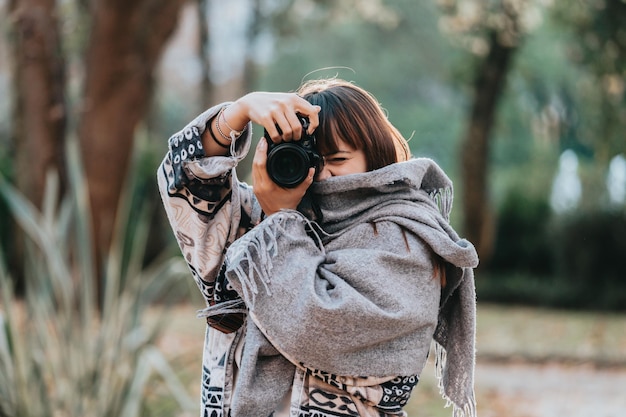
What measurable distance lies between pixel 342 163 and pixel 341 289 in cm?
29

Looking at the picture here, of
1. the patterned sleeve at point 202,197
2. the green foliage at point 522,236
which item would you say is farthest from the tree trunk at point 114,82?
the green foliage at point 522,236

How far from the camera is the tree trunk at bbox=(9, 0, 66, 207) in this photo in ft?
23.1

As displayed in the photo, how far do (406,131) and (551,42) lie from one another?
6.30 m

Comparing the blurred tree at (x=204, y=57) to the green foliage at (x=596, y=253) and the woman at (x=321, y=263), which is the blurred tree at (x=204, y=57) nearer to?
the green foliage at (x=596, y=253)

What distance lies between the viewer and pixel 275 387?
1.67 metres

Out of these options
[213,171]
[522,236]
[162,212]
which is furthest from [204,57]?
[213,171]

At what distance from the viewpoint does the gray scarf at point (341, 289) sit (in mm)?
1594

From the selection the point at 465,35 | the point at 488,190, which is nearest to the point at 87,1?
the point at 465,35

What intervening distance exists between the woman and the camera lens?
0.08 ft

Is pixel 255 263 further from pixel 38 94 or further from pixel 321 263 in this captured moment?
pixel 38 94

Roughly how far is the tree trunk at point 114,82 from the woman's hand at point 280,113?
5463mm

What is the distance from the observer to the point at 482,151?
14383 mm

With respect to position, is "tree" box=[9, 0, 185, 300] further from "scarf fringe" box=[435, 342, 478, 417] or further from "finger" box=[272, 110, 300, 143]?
"finger" box=[272, 110, 300, 143]

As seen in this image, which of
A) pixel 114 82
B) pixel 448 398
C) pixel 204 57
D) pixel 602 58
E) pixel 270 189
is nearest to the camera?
pixel 270 189
